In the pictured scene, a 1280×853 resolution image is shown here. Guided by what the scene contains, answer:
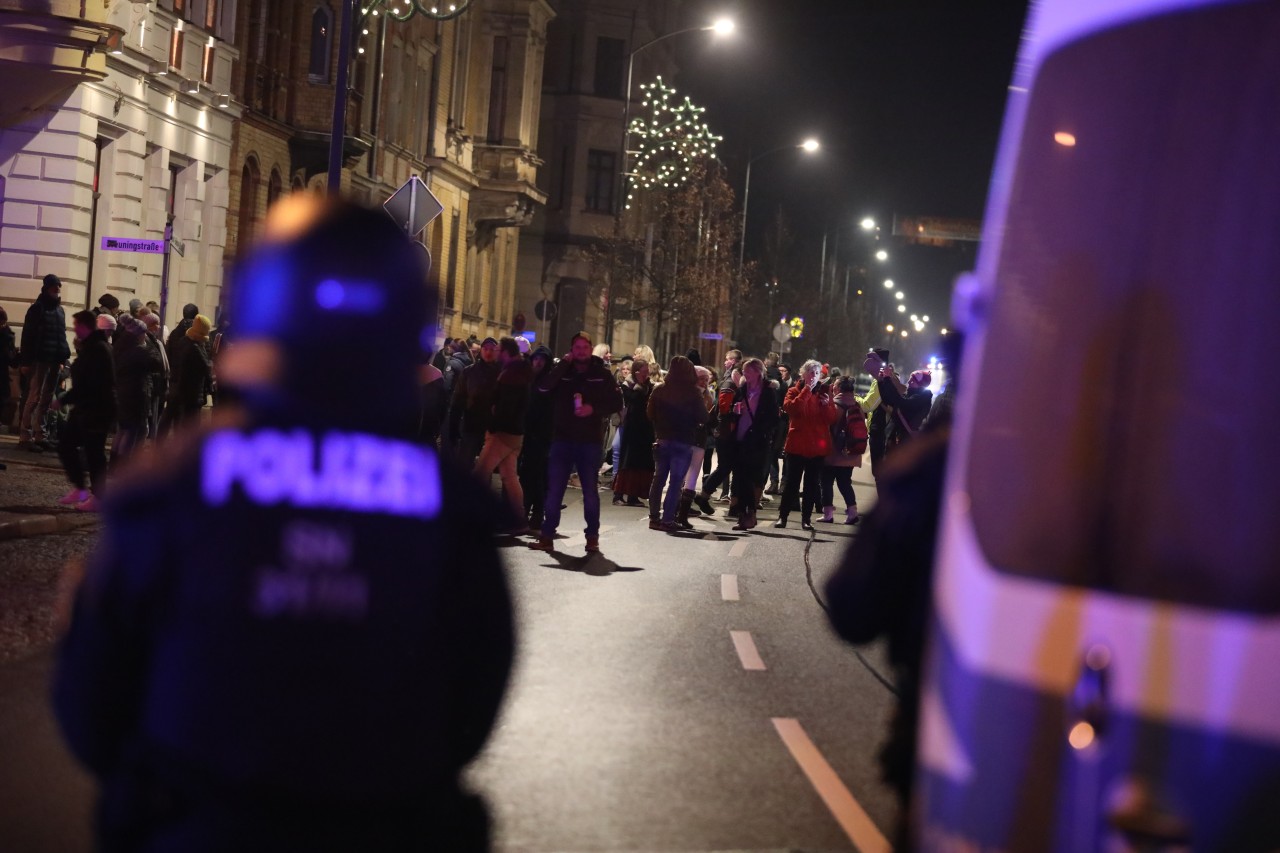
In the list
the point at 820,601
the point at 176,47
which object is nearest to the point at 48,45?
the point at 176,47

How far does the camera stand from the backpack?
72.7 feet

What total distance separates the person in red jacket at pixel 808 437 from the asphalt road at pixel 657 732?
7.42 m

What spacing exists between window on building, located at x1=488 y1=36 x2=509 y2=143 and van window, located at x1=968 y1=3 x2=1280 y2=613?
53520 millimetres

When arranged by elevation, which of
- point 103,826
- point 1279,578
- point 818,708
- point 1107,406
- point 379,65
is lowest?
point 818,708

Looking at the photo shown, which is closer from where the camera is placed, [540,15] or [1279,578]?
[1279,578]

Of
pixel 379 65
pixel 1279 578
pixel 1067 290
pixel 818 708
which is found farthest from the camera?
pixel 379 65

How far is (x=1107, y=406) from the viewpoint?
335 centimetres

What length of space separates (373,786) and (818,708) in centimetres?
671

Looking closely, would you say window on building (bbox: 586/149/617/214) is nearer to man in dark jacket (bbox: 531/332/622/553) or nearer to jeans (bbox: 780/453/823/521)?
jeans (bbox: 780/453/823/521)

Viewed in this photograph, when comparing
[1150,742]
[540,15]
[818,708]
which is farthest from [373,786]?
[540,15]

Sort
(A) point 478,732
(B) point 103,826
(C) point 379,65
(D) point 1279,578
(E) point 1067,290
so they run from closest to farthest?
(B) point 103,826 → (A) point 478,732 → (D) point 1279,578 → (E) point 1067,290 → (C) point 379,65

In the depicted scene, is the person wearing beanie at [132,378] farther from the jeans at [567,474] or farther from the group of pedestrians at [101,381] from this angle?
the jeans at [567,474]

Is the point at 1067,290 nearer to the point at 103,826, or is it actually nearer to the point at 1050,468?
the point at 1050,468

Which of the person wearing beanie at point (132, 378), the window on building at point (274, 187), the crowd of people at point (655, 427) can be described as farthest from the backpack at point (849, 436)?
the window on building at point (274, 187)
